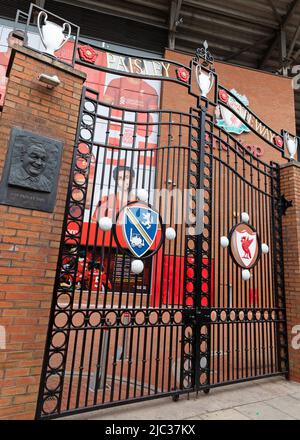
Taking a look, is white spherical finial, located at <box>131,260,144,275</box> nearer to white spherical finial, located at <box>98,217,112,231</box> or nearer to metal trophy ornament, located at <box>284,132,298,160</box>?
white spherical finial, located at <box>98,217,112,231</box>

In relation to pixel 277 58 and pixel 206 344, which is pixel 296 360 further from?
pixel 277 58

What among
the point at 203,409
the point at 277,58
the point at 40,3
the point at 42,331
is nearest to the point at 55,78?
the point at 42,331

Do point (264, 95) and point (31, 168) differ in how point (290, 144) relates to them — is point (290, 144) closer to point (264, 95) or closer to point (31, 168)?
point (31, 168)

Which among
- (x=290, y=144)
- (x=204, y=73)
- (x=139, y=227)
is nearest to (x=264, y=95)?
(x=290, y=144)

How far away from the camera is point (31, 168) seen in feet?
9.25

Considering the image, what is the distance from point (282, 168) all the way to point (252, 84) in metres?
9.97

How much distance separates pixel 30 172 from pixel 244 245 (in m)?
3.15

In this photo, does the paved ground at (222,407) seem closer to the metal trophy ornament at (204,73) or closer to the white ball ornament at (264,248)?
the white ball ornament at (264,248)

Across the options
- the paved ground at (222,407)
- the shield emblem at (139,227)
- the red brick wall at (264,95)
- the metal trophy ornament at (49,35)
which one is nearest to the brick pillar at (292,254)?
the paved ground at (222,407)

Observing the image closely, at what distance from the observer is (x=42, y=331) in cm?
263

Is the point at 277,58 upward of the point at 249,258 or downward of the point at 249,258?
upward

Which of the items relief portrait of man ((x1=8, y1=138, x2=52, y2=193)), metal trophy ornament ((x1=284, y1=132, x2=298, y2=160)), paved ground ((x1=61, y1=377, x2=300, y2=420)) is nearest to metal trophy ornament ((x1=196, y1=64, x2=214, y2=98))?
metal trophy ornament ((x1=284, y1=132, x2=298, y2=160))

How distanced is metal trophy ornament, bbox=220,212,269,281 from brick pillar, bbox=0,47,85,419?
2.44 m
